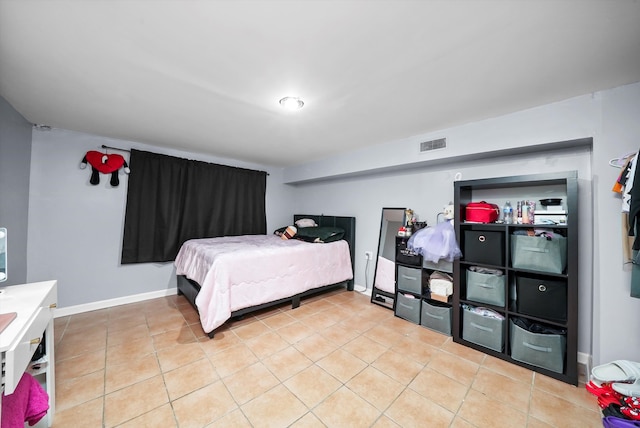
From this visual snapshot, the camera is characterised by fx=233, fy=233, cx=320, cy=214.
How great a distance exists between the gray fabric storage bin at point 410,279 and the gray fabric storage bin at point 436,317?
17 centimetres

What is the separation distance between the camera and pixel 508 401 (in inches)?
65.2

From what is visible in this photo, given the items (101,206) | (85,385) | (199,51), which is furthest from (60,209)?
(199,51)

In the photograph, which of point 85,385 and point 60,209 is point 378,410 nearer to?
point 85,385

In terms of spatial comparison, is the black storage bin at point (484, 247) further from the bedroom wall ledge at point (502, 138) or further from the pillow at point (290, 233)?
the pillow at point (290, 233)

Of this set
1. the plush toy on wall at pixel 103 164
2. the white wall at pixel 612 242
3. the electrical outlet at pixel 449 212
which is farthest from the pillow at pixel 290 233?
the white wall at pixel 612 242

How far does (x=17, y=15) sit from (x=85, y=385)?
7.80ft

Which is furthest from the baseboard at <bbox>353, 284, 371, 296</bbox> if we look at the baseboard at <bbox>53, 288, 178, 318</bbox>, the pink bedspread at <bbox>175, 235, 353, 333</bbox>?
the baseboard at <bbox>53, 288, 178, 318</bbox>

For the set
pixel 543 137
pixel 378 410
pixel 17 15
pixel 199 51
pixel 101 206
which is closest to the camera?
pixel 17 15

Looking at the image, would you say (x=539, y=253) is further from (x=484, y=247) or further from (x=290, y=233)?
(x=290, y=233)

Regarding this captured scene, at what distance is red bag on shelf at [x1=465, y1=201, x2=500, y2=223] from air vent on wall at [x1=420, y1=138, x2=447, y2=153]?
72cm

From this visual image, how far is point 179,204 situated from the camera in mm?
3654

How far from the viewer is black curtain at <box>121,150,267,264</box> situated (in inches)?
131

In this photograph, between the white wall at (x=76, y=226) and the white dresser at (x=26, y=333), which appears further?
the white wall at (x=76, y=226)

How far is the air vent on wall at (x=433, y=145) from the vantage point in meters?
2.58
